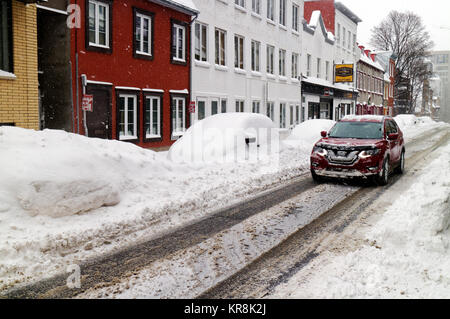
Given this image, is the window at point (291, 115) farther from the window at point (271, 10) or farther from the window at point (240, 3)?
the window at point (240, 3)

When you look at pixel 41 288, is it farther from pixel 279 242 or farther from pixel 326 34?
pixel 326 34

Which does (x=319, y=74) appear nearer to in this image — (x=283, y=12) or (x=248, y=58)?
(x=283, y=12)

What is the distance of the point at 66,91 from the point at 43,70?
1204mm

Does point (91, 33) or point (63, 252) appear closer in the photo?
point (63, 252)

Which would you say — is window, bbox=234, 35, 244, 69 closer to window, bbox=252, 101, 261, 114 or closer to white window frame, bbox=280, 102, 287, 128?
window, bbox=252, 101, 261, 114

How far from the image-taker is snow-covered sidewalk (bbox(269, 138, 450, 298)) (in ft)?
12.9

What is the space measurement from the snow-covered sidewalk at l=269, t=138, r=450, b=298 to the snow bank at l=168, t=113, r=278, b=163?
7.09 metres

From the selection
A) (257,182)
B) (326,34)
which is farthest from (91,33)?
(326,34)

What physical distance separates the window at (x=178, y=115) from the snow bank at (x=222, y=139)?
16.4 ft

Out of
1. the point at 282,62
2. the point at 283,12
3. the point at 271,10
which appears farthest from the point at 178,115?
the point at 283,12

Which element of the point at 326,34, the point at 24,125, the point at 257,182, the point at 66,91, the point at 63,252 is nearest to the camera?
the point at 63,252

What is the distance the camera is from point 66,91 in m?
14.0

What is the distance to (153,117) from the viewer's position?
17.6 metres

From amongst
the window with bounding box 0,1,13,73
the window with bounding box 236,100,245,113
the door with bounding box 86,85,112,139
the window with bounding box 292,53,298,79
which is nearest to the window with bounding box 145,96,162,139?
the door with bounding box 86,85,112,139
